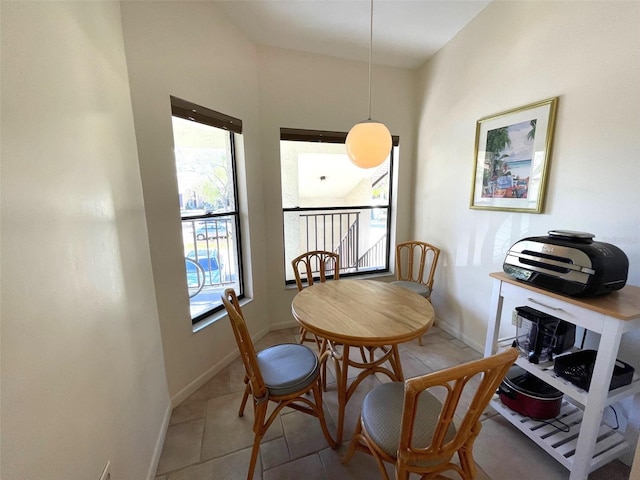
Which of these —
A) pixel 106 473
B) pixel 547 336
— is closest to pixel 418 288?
pixel 547 336

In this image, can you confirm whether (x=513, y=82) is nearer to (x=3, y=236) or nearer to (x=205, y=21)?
(x=205, y=21)

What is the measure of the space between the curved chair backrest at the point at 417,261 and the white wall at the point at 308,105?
87 cm

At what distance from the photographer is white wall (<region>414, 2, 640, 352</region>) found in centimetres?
141

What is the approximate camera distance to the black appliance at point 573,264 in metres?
1.21

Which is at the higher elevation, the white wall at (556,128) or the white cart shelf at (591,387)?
the white wall at (556,128)

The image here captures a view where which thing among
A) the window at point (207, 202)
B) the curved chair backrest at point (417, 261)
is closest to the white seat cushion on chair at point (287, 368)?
the window at point (207, 202)

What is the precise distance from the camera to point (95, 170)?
1041 mm

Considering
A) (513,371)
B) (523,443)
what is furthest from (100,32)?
(523,443)

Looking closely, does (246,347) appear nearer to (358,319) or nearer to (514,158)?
(358,319)

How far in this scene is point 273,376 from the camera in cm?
139

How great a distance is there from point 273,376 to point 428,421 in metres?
0.76

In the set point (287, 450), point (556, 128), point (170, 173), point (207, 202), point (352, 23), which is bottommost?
point (287, 450)

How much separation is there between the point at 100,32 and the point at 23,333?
1.27 metres

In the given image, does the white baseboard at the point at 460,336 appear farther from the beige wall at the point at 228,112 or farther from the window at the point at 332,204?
the beige wall at the point at 228,112
